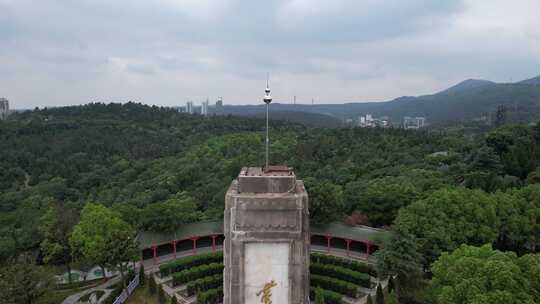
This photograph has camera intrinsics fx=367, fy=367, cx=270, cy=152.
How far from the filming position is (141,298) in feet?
77.9

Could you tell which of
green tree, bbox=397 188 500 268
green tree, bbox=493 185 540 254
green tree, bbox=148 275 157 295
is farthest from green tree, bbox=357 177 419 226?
green tree, bbox=148 275 157 295

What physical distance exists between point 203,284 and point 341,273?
945cm

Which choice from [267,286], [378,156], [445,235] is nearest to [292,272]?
[267,286]

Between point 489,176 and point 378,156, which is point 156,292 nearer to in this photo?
point 489,176

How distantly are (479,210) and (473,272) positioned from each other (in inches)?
343

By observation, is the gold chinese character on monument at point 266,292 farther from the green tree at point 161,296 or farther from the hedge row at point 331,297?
the green tree at point 161,296

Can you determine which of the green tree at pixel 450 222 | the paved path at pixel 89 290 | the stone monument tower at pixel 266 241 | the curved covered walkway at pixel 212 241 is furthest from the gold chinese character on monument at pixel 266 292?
the paved path at pixel 89 290

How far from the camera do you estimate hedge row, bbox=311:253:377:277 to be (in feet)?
85.8

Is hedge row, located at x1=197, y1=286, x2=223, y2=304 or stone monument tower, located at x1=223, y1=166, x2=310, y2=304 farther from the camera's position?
hedge row, located at x1=197, y1=286, x2=223, y2=304

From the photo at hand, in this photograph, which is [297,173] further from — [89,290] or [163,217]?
[89,290]

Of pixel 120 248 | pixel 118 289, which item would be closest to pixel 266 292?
pixel 120 248

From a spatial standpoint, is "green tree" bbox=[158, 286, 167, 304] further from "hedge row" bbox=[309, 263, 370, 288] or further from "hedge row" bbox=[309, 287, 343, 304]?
"hedge row" bbox=[309, 263, 370, 288]

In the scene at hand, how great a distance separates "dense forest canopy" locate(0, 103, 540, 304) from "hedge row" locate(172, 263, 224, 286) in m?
5.01

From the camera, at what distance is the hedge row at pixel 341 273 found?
24.8 meters
